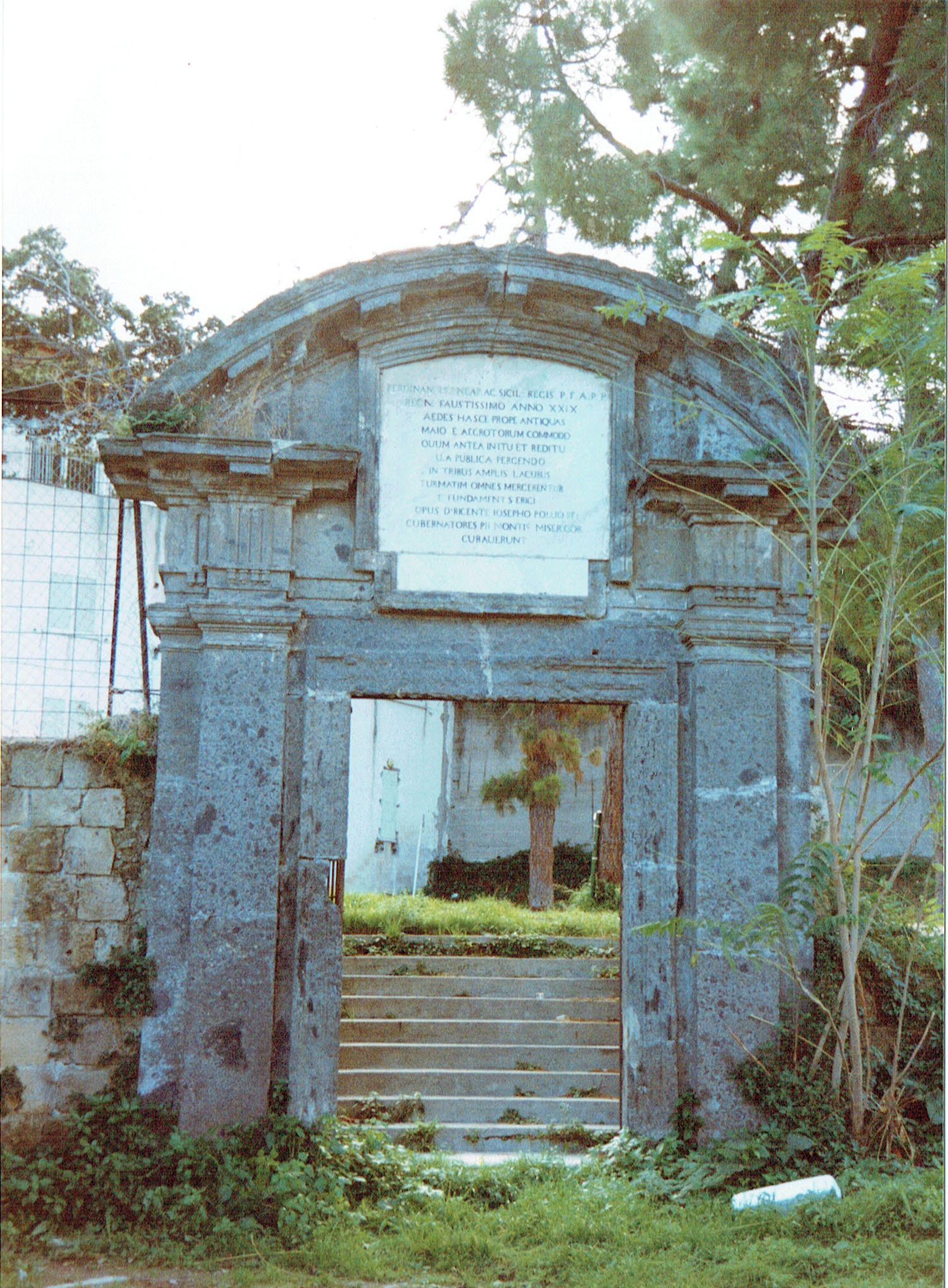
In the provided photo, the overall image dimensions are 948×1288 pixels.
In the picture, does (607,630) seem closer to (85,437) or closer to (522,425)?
(522,425)

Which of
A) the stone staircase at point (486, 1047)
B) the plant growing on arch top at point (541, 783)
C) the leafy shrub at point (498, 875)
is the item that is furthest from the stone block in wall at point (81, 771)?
the leafy shrub at point (498, 875)

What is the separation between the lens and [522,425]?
629 centimetres

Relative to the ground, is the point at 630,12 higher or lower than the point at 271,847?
higher

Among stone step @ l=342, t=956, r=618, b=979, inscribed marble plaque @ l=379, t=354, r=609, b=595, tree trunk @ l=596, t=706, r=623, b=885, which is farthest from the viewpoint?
tree trunk @ l=596, t=706, r=623, b=885

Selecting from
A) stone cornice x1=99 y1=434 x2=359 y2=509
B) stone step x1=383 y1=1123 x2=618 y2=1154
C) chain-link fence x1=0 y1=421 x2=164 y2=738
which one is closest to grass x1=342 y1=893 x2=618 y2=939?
chain-link fence x1=0 y1=421 x2=164 y2=738

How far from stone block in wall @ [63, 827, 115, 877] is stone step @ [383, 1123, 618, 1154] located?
2065mm

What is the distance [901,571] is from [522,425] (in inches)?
78.7

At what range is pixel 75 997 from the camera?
5785mm

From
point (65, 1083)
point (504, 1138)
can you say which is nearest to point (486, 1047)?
point (504, 1138)

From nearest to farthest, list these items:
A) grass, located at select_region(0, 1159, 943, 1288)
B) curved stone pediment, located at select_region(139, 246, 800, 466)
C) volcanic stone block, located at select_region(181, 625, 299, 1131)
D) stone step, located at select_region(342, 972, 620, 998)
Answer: grass, located at select_region(0, 1159, 943, 1288) → volcanic stone block, located at select_region(181, 625, 299, 1131) → curved stone pediment, located at select_region(139, 246, 800, 466) → stone step, located at select_region(342, 972, 620, 998)

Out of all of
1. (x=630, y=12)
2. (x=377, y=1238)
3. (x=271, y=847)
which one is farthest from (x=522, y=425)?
(x=630, y=12)

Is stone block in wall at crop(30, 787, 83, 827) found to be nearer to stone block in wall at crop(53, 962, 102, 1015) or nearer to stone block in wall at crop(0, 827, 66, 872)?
stone block in wall at crop(0, 827, 66, 872)

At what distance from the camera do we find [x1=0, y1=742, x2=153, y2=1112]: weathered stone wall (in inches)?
226

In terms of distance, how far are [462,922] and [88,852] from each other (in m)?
5.49
